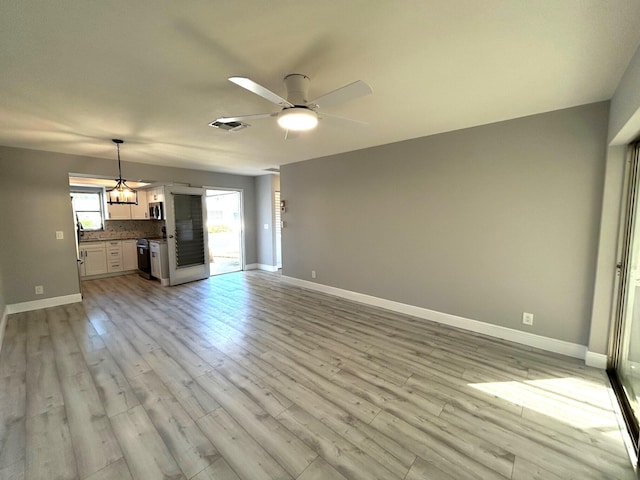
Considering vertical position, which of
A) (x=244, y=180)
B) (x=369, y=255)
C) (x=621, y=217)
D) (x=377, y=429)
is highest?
(x=244, y=180)

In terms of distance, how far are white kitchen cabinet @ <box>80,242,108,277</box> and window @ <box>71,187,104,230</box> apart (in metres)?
0.65

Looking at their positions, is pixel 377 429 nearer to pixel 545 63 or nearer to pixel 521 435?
pixel 521 435

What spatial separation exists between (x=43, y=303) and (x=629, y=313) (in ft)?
25.1

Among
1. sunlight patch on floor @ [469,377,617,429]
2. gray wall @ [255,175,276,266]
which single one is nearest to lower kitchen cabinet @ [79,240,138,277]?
gray wall @ [255,175,276,266]

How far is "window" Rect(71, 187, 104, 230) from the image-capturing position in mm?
6582

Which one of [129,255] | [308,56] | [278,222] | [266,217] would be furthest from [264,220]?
[308,56]

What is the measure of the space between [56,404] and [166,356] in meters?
0.85

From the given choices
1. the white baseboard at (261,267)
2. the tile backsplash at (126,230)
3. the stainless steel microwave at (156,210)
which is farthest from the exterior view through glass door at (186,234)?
the white baseboard at (261,267)

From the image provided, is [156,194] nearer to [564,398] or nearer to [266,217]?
[266,217]

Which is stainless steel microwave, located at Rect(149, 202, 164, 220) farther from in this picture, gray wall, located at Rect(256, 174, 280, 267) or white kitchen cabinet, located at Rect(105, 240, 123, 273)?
gray wall, located at Rect(256, 174, 280, 267)

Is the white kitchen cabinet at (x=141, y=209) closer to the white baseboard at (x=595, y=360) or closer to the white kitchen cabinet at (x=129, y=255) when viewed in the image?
the white kitchen cabinet at (x=129, y=255)

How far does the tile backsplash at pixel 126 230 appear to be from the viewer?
21.7ft

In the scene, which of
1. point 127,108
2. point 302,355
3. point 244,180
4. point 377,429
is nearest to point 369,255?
point 302,355

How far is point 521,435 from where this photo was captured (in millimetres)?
1772
